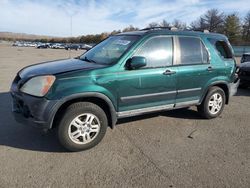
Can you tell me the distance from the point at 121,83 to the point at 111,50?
896 mm

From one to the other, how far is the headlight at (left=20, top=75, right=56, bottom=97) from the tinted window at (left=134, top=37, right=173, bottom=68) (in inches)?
59.4

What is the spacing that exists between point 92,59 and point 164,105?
160 cm

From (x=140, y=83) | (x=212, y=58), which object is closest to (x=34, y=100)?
(x=140, y=83)

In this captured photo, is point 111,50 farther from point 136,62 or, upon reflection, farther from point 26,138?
point 26,138

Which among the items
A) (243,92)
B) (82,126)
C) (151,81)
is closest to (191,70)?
(151,81)

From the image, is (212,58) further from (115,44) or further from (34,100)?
(34,100)

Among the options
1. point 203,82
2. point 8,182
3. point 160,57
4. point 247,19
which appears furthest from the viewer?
point 247,19

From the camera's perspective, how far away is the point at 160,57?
4.29m

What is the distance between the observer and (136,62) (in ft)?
12.5

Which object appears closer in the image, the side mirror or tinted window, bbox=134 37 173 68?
the side mirror

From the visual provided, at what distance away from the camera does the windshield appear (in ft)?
13.5

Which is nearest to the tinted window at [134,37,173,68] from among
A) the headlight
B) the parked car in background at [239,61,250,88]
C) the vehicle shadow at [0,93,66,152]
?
the headlight

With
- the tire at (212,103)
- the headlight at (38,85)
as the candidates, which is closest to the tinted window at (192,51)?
the tire at (212,103)

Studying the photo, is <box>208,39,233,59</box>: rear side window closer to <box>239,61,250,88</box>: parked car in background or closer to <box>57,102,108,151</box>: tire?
<box>57,102,108,151</box>: tire
